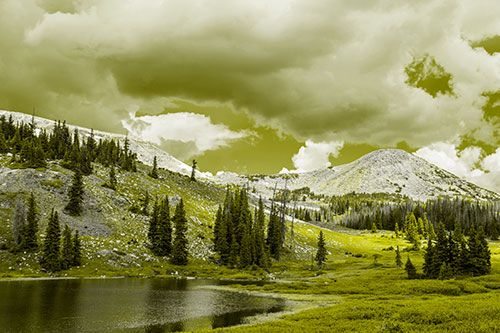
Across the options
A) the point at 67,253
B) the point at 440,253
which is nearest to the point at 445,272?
the point at 440,253

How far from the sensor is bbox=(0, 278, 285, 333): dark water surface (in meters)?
38.2

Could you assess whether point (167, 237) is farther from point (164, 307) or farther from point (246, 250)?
point (164, 307)

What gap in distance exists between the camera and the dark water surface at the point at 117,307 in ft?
125

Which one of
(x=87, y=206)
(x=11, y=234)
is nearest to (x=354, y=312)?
(x=11, y=234)

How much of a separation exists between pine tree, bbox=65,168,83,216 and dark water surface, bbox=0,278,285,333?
42192 mm

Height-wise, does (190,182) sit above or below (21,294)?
above

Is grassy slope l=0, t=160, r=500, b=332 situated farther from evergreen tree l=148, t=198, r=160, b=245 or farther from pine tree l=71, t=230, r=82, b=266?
evergreen tree l=148, t=198, r=160, b=245

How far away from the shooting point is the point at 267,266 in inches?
4432

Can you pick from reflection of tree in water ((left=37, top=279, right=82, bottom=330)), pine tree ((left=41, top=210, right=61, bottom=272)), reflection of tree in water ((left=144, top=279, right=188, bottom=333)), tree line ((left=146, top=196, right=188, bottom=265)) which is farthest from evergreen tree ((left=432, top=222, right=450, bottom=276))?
pine tree ((left=41, top=210, right=61, bottom=272))

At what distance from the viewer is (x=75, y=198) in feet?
366

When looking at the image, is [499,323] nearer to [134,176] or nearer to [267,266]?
[267,266]

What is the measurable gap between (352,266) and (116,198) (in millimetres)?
87233

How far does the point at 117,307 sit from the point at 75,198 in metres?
74.1

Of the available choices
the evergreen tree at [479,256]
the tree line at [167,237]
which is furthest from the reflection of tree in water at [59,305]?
the evergreen tree at [479,256]
